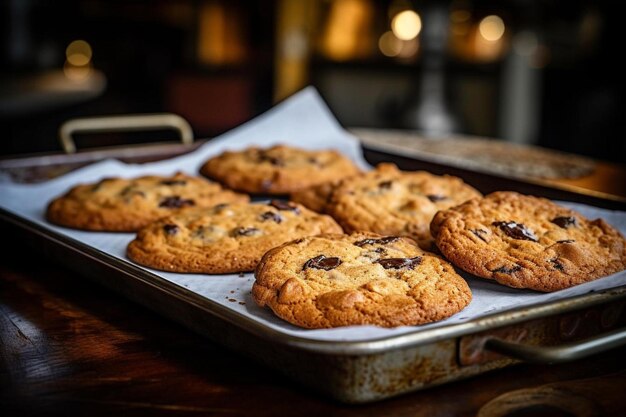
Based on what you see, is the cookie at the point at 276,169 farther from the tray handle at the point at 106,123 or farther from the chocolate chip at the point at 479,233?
the chocolate chip at the point at 479,233

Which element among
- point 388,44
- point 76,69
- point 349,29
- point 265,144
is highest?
point 349,29

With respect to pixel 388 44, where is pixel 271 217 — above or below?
below

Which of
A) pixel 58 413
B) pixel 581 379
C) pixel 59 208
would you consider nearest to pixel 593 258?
pixel 581 379

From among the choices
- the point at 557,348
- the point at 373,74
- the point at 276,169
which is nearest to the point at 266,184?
the point at 276,169

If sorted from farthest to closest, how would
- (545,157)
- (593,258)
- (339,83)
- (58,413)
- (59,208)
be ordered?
1. (339,83)
2. (545,157)
3. (59,208)
4. (593,258)
5. (58,413)

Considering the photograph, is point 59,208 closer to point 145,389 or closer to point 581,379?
point 145,389

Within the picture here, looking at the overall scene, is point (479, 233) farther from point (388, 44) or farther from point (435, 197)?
point (388, 44)
